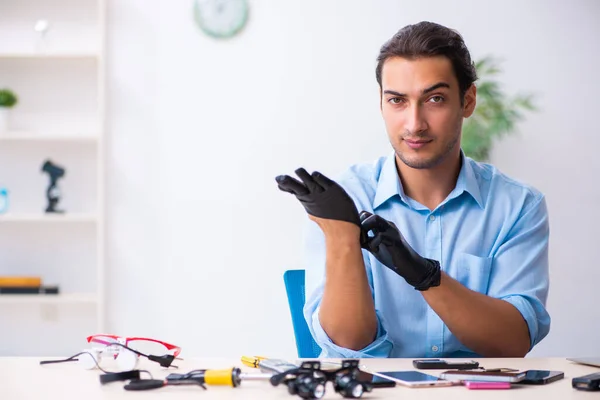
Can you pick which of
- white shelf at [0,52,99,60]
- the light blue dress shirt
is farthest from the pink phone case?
white shelf at [0,52,99,60]

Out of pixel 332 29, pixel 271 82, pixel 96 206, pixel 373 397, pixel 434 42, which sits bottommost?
pixel 373 397

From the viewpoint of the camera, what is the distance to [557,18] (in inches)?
153

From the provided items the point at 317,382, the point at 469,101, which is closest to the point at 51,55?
the point at 469,101

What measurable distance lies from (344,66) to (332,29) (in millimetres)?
181

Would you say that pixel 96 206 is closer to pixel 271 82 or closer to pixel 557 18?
pixel 271 82

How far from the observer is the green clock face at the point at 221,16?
3795 millimetres

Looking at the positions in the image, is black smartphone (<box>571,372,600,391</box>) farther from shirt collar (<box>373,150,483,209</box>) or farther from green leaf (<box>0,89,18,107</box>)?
green leaf (<box>0,89,18,107</box>)

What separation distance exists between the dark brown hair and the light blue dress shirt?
0.21m

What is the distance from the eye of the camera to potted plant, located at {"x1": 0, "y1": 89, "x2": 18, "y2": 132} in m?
3.61

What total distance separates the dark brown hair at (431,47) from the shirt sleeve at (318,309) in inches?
16.8

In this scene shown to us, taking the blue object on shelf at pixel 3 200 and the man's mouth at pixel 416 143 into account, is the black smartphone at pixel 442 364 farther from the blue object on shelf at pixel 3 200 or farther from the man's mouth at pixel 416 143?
the blue object on shelf at pixel 3 200

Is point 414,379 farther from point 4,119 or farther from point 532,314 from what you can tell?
point 4,119

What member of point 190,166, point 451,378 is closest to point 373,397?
point 451,378

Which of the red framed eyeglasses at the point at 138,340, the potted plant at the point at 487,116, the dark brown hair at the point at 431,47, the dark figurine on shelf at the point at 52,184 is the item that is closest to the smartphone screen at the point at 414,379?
the red framed eyeglasses at the point at 138,340
